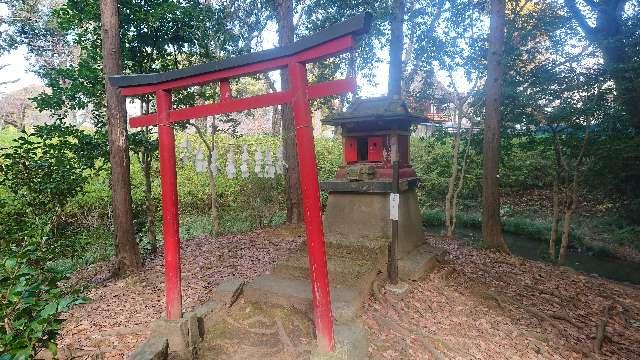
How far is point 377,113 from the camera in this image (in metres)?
7.36

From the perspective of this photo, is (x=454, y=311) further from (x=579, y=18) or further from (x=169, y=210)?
(x=579, y=18)

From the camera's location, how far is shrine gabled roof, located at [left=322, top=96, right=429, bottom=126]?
23.6 feet

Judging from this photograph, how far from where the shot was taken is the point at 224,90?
441 cm

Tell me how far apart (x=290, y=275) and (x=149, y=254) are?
4272mm

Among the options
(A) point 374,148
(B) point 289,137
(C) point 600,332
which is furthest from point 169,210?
(C) point 600,332

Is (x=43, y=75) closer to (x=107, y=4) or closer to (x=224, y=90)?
(x=107, y=4)

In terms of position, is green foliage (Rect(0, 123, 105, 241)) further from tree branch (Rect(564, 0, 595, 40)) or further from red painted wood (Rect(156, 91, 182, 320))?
tree branch (Rect(564, 0, 595, 40))

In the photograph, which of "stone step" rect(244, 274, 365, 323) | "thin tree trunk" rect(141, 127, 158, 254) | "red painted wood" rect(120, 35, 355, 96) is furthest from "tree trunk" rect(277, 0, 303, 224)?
"red painted wood" rect(120, 35, 355, 96)

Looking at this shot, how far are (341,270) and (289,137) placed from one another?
17.6ft

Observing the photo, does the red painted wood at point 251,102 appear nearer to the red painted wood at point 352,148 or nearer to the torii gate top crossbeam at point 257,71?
the torii gate top crossbeam at point 257,71

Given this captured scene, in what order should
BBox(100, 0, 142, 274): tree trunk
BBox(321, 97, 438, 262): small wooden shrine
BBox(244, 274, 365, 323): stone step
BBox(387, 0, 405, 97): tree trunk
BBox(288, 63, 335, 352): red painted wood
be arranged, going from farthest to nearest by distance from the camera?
1. BBox(387, 0, 405, 97): tree trunk
2. BBox(321, 97, 438, 262): small wooden shrine
3. BBox(100, 0, 142, 274): tree trunk
4. BBox(244, 274, 365, 323): stone step
5. BBox(288, 63, 335, 352): red painted wood

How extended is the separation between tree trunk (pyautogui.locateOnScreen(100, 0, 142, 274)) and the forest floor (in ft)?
3.91

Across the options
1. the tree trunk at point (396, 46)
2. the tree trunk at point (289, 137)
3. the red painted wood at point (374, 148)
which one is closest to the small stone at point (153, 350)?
the red painted wood at point (374, 148)

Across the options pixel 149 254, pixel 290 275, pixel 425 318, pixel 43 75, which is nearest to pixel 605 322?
pixel 425 318
